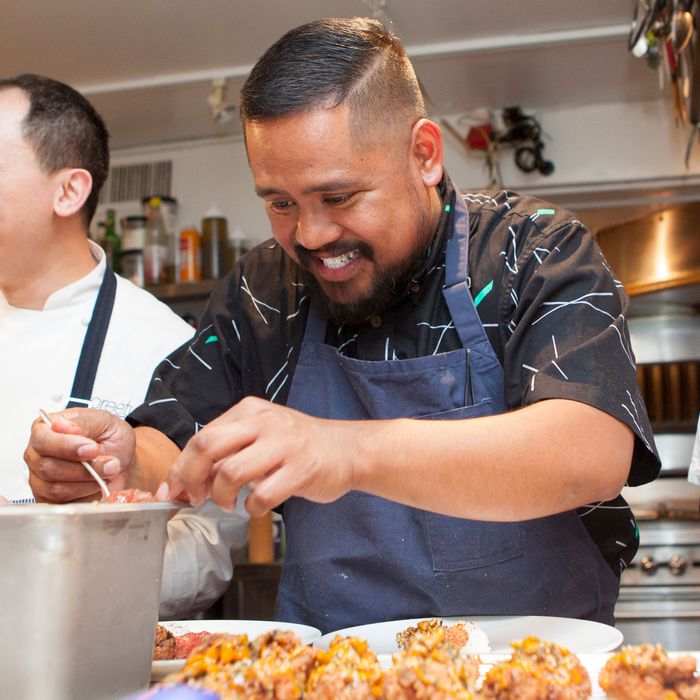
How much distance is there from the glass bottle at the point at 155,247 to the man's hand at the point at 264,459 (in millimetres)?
3001

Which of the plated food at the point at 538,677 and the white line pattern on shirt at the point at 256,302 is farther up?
the white line pattern on shirt at the point at 256,302

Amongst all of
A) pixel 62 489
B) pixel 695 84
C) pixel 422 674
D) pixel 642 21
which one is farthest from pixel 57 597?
pixel 642 21

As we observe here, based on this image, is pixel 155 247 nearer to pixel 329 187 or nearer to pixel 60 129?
pixel 60 129

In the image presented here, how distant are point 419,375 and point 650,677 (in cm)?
61

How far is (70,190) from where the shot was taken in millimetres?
1977

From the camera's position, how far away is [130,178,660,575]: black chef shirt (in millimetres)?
1170

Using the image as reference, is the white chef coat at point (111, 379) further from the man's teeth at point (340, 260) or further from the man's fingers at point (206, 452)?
the man's fingers at point (206, 452)

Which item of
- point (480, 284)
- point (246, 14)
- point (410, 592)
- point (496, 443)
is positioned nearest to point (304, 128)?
point (480, 284)

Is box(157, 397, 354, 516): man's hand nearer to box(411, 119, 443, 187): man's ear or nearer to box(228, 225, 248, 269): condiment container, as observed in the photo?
box(411, 119, 443, 187): man's ear

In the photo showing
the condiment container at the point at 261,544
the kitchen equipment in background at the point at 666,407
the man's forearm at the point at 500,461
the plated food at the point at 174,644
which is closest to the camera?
the man's forearm at the point at 500,461

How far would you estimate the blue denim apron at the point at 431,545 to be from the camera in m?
1.28

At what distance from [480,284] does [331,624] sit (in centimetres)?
52

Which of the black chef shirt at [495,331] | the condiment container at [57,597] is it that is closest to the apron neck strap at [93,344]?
the black chef shirt at [495,331]

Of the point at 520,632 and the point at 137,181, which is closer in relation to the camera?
the point at 520,632
